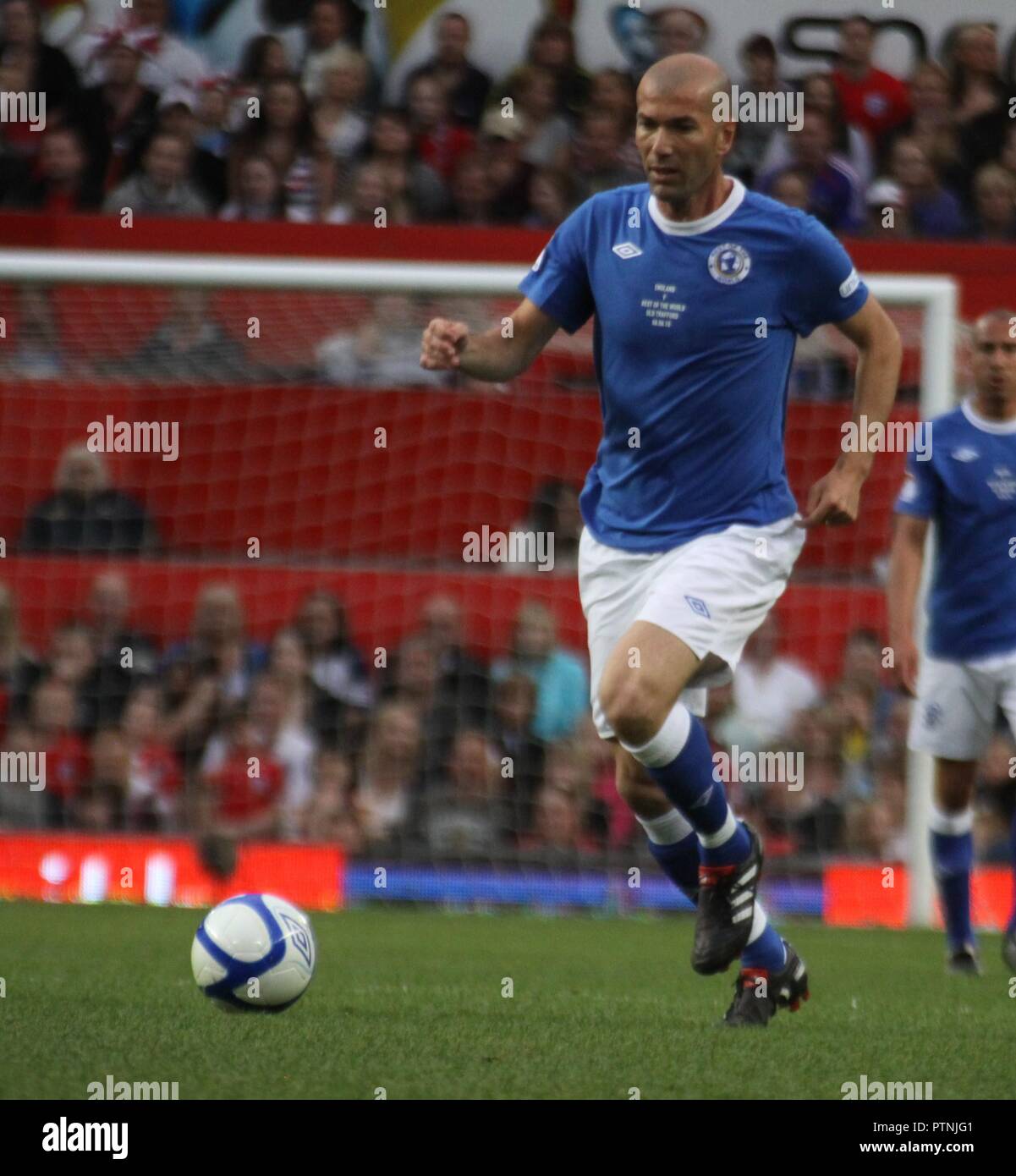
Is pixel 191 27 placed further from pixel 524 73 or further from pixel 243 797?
pixel 243 797

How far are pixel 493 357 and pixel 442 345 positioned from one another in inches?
10.1

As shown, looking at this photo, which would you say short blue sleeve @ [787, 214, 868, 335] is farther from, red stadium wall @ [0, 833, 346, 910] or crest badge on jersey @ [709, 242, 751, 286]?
red stadium wall @ [0, 833, 346, 910]

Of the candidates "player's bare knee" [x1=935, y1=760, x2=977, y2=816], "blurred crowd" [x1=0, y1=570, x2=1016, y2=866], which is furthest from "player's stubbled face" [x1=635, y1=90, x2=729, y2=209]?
"blurred crowd" [x1=0, y1=570, x2=1016, y2=866]

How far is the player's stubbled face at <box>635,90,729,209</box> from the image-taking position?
15.1 feet

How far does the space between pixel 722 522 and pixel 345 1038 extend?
1522mm

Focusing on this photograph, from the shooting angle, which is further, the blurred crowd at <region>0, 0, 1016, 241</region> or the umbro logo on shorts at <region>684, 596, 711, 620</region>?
the blurred crowd at <region>0, 0, 1016, 241</region>

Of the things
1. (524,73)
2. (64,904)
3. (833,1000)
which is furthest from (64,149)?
(833,1000)

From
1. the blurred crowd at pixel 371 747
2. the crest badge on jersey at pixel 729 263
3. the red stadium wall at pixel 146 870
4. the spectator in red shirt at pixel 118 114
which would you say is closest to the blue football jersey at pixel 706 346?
the crest badge on jersey at pixel 729 263

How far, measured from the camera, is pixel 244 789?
9172mm

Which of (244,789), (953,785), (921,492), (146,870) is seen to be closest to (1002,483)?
(921,492)

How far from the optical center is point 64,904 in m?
8.16

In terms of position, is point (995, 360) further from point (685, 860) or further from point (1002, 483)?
point (685, 860)

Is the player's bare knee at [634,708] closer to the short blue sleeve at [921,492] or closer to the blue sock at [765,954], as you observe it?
the blue sock at [765,954]

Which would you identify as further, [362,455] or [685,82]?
[362,455]
